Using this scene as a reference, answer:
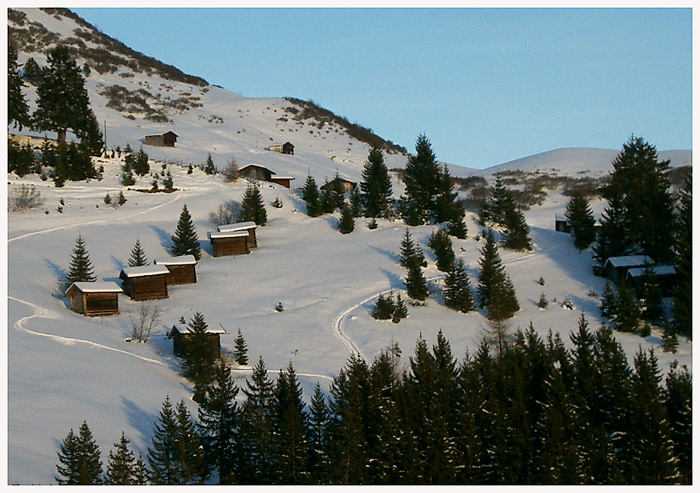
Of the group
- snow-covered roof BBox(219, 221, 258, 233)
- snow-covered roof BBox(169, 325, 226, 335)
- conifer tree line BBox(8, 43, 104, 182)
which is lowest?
snow-covered roof BBox(169, 325, 226, 335)

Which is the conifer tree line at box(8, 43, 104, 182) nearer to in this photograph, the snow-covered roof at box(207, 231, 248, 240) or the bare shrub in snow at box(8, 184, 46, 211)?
the bare shrub in snow at box(8, 184, 46, 211)

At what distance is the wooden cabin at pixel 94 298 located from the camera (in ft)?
108

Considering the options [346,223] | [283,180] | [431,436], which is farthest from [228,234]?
[431,436]

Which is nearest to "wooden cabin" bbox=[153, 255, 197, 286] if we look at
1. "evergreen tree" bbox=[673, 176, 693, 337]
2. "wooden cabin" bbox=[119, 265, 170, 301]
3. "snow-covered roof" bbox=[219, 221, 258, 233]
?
"wooden cabin" bbox=[119, 265, 170, 301]

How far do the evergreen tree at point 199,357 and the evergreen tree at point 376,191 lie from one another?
2490cm

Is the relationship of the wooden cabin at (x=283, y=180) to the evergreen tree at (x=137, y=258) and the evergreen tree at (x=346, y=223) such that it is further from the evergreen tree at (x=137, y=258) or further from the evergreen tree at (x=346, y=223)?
the evergreen tree at (x=137, y=258)

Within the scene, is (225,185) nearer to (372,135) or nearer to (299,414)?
(299,414)

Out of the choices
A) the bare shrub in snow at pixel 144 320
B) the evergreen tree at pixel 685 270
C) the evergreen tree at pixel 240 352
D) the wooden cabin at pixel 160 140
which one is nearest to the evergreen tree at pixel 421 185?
the evergreen tree at pixel 685 270

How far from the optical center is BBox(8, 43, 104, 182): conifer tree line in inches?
2064

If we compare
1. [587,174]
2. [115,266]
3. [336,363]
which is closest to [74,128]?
[115,266]

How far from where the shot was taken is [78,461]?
16.6m

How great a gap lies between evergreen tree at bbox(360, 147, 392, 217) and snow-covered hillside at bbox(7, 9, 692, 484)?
4.10ft

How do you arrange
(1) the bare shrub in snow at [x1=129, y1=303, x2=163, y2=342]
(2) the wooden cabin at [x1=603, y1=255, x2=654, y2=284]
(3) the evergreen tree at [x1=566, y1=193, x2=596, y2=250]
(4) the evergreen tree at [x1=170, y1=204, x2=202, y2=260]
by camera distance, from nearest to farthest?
(1) the bare shrub in snow at [x1=129, y1=303, x2=163, y2=342], (2) the wooden cabin at [x1=603, y1=255, x2=654, y2=284], (4) the evergreen tree at [x1=170, y1=204, x2=202, y2=260], (3) the evergreen tree at [x1=566, y1=193, x2=596, y2=250]

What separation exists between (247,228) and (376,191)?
1116 cm
